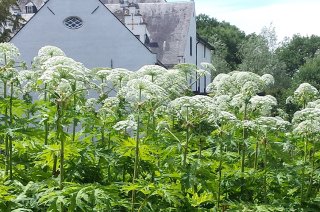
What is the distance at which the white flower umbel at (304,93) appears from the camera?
8.68 m

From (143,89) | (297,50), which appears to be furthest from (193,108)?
(297,50)

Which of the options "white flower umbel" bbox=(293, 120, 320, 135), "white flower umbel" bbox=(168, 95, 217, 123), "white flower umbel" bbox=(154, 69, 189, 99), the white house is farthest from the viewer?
the white house

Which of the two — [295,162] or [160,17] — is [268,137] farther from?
[160,17]

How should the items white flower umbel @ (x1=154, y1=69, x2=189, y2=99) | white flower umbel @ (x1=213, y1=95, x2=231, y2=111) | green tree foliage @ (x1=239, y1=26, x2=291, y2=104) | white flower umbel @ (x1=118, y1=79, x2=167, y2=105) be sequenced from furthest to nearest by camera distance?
green tree foliage @ (x1=239, y1=26, x2=291, y2=104) → white flower umbel @ (x1=213, y1=95, x2=231, y2=111) → white flower umbel @ (x1=154, y1=69, x2=189, y2=99) → white flower umbel @ (x1=118, y1=79, x2=167, y2=105)

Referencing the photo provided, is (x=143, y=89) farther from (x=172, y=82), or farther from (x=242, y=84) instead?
(x=242, y=84)

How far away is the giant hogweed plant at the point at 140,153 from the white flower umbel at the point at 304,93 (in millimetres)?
784

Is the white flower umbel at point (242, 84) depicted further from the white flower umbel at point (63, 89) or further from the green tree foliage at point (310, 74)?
the green tree foliage at point (310, 74)

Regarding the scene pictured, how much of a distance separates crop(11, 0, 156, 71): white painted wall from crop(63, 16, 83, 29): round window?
0.71ft

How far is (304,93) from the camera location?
28.7ft

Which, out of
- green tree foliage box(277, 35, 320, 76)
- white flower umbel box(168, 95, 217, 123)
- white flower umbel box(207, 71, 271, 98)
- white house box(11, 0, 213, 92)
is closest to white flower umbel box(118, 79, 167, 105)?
white flower umbel box(168, 95, 217, 123)

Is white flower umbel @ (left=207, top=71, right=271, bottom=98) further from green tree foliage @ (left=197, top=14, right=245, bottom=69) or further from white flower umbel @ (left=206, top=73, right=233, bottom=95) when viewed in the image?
green tree foliage @ (left=197, top=14, right=245, bottom=69)

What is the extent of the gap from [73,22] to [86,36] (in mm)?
1287

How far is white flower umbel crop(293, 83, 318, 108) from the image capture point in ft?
28.5

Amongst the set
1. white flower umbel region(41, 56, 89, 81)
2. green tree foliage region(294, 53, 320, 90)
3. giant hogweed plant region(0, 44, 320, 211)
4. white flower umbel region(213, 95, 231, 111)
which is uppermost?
green tree foliage region(294, 53, 320, 90)
